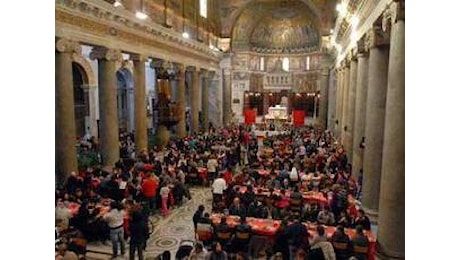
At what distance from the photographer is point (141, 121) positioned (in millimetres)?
16125

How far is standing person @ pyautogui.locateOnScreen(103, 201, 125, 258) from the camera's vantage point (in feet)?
25.1

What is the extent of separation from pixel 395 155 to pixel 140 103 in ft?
38.0

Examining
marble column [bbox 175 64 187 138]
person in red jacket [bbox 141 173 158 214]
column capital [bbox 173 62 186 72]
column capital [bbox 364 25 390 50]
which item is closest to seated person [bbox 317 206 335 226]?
column capital [bbox 364 25 390 50]

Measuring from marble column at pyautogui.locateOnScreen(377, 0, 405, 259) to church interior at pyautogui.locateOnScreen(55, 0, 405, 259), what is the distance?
0.02 meters

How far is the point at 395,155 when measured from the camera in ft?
21.5

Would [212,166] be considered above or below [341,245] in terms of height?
above

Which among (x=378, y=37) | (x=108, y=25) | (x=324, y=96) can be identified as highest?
(x=108, y=25)

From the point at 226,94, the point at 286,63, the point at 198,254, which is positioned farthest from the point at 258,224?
the point at 286,63

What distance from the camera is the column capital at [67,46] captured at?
10560 millimetres

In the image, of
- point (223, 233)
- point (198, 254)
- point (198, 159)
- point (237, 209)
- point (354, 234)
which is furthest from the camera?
point (198, 159)

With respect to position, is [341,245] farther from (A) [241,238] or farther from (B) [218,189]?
(B) [218,189]

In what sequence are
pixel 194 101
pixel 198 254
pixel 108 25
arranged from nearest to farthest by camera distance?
1. pixel 198 254
2. pixel 108 25
3. pixel 194 101

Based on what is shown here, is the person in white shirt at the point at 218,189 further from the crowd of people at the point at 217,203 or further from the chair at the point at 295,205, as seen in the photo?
the chair at the point at 295,205

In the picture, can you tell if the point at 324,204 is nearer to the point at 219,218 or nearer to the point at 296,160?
the point at 219,218
